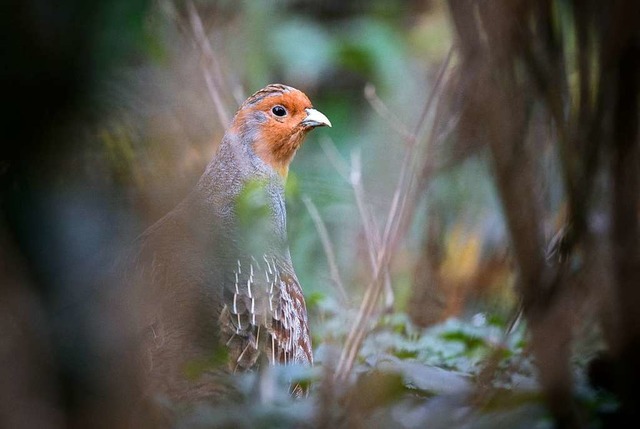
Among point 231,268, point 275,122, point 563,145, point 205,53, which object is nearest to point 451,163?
point 563,145

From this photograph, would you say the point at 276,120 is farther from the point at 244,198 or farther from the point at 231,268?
A: the point at 244,198

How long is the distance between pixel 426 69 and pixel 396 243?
346 cm

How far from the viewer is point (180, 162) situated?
1509mm

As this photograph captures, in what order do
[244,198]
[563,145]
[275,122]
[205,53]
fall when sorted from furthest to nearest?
[275,122]
[205,53]
[244,198]
[563,145]

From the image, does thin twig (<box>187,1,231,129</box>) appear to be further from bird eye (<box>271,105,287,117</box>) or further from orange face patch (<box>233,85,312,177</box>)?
bird eye (<box>271,105,287,117</box>)

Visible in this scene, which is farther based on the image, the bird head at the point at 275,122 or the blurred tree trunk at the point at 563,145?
the bird head at the point at 275,122

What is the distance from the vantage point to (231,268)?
262 centimetres

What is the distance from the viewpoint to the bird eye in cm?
365

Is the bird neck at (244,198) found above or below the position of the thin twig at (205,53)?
below

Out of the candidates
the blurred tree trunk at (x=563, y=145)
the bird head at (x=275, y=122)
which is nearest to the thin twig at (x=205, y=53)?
the bird head at (x=275, y=122)

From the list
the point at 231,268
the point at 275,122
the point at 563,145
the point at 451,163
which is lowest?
the point at 563,145

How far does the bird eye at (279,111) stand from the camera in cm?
365

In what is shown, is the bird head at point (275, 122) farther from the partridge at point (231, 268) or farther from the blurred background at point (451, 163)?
the blurred background at point (451, 163)

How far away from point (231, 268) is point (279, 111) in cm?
118
